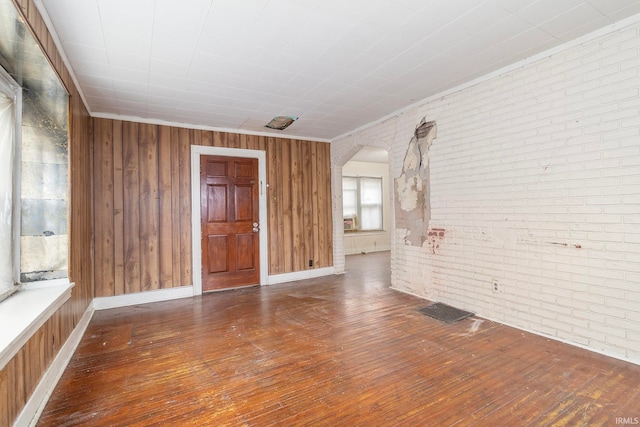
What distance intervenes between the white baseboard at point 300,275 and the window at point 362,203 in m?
3.01

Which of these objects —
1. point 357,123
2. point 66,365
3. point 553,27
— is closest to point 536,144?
point 553,27

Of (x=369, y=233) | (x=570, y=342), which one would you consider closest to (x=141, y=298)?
(x=570, y=342)

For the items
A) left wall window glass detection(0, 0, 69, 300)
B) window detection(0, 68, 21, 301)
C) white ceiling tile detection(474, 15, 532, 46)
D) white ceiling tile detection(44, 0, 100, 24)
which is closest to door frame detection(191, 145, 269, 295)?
left wall window glass detection(0, 0, 69, 300)

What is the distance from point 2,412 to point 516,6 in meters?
4.02

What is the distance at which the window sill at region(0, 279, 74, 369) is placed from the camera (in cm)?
153

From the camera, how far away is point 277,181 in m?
5.43

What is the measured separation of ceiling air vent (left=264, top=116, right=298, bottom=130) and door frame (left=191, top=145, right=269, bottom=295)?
1.78ft

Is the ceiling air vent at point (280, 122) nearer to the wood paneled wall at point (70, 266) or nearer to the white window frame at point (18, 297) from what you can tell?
the wood paneled wall at point (70, 266)

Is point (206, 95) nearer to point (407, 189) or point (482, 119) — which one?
point (407, 189)

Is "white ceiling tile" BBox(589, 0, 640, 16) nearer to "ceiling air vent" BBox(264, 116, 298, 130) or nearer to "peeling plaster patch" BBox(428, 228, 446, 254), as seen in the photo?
"peeling plaster patch" BBox(428, 228, 446, 254)

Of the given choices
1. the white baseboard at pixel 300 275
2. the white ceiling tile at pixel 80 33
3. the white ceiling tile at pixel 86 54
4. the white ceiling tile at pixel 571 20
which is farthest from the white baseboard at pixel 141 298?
the white ceiling tile at pixel 571 20

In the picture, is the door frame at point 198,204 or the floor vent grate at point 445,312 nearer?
the floor vent grate at point 445,312

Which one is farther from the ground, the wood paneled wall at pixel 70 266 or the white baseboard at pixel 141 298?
the wood paneled wall at pixel 70 266

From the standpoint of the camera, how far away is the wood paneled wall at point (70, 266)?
166 centimetres
